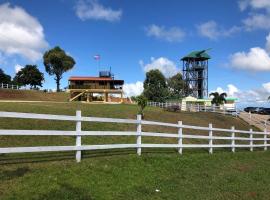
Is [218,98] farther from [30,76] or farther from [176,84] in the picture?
[30,76]

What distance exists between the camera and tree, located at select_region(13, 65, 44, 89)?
126m

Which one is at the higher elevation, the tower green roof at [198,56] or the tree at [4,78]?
the tower green roof at [198,56]

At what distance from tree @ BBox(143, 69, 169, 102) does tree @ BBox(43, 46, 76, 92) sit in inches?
839

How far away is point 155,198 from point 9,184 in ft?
10.9

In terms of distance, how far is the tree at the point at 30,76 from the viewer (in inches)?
4953

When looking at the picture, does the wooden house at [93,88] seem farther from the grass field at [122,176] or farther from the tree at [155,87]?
the grass field at [122,176]

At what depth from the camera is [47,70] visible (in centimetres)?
11762

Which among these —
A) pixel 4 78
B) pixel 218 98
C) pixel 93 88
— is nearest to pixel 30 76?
pixel 4 78

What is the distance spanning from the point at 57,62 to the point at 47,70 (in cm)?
443

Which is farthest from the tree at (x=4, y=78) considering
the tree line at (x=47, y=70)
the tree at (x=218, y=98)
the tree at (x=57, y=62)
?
the tree at (x=218, y=98)

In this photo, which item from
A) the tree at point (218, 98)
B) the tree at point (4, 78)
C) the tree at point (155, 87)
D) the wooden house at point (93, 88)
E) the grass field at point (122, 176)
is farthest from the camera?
the tree at point (4, 78)

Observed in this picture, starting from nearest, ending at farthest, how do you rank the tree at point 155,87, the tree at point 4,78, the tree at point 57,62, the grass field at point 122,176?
the grass field at point 122,176, the tree at point 155,87, the tree at point 57,62, the tree at point 4,78

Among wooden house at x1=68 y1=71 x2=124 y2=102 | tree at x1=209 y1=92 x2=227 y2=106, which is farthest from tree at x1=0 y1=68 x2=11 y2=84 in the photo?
tree at x1=209 y1=92 x2=227 y2=106

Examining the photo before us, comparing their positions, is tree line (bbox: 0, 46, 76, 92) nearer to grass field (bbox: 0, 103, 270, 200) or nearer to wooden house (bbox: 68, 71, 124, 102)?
wooden house (bbox: 68, 71, 124, 102)
